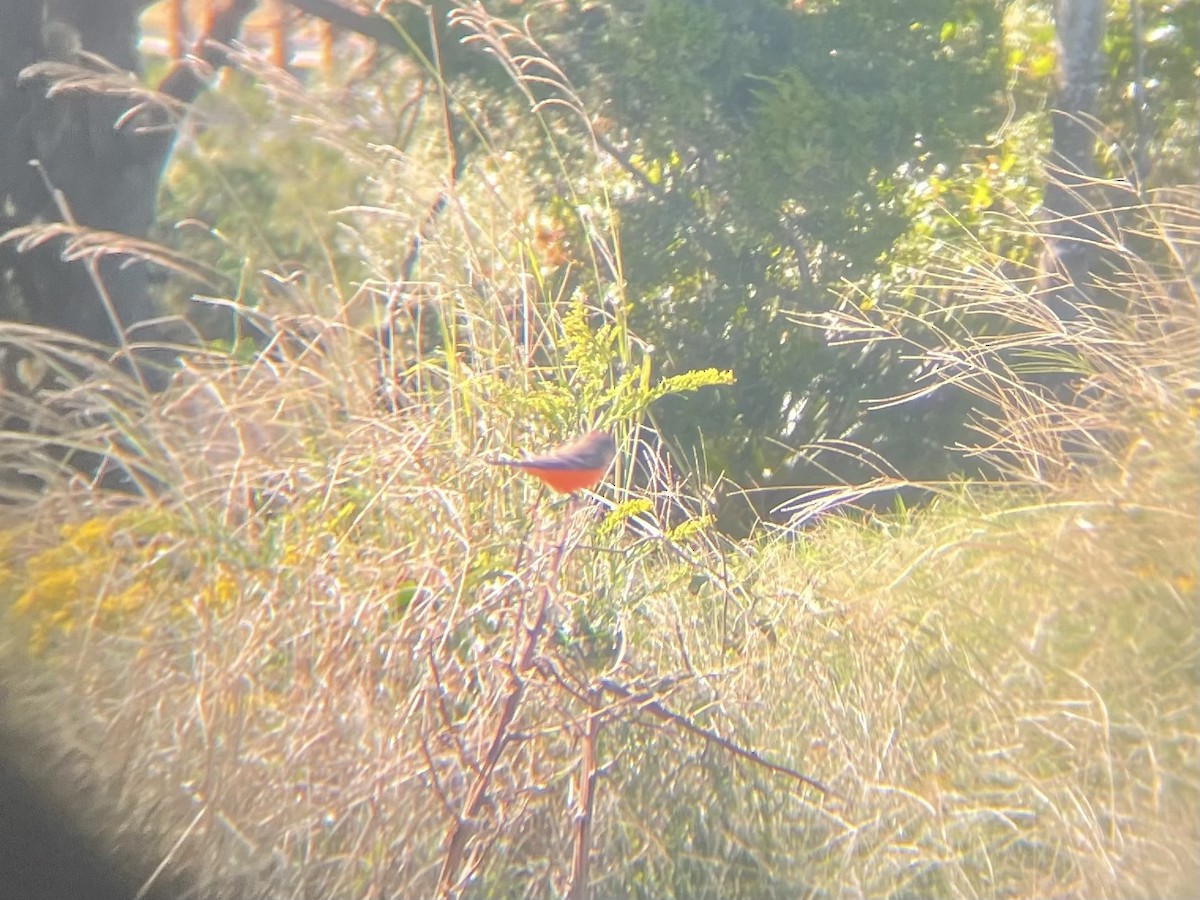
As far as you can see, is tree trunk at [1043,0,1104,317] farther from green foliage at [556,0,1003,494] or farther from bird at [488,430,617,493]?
bird at [488,430,617,493]

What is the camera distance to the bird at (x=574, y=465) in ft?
9.86

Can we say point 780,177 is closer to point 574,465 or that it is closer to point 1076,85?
point 1076,85

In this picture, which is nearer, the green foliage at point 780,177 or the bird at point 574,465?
the bird at point 574,465

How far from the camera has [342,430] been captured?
389 centimetres

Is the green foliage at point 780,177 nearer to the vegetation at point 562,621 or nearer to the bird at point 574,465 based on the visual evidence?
the vegetation at point 562,621

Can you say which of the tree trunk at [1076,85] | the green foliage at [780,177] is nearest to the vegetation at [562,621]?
the tree trunk at [1076,85]

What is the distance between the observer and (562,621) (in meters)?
3.30

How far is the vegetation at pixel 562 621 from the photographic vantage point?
122 inches

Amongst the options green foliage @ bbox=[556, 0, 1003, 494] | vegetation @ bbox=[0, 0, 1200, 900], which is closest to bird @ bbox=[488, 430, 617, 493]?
vegetation @ bbox=[0, 0, 1200, 900]

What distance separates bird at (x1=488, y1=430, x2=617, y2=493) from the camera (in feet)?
9.86

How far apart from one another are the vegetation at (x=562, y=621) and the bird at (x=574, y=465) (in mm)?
206

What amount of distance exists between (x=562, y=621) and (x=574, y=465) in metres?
0.47

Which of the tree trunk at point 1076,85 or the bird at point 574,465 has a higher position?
the bird at point 574,465

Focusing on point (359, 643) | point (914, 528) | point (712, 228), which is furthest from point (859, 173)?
point (359, 643)
